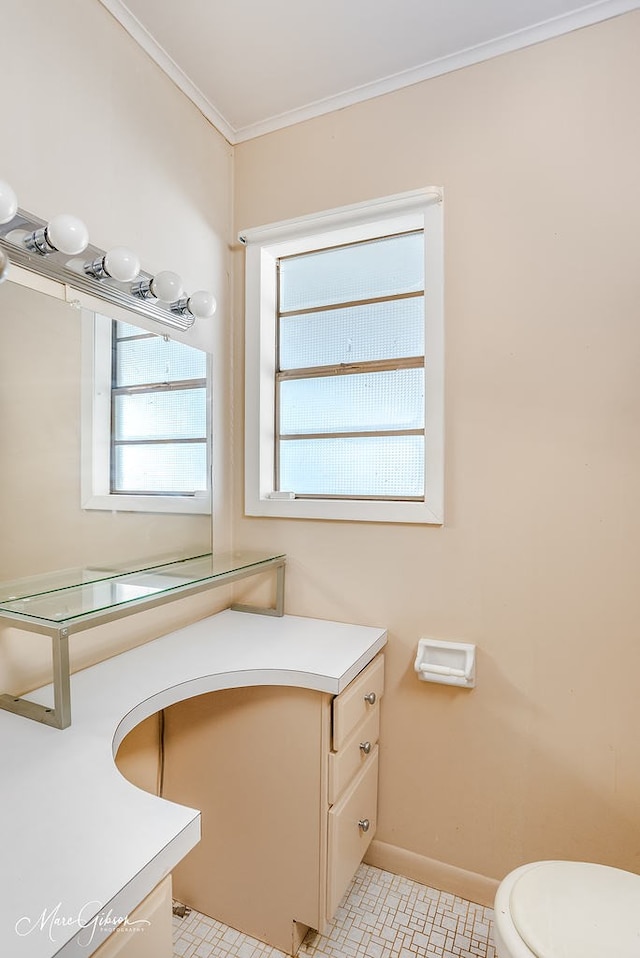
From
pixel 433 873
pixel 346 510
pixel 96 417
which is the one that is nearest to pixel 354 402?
pixel 346 510

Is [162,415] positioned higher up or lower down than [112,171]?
lower down

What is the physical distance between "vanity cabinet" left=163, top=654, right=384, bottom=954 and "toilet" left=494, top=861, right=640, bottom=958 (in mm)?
445

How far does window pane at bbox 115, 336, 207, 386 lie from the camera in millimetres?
1413

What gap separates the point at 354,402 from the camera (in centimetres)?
176

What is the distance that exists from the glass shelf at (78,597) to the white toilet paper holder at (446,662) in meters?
0.58

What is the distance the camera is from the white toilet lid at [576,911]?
89 centimetres

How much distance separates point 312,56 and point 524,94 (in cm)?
65

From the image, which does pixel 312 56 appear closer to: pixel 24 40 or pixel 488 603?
pixel 24 40

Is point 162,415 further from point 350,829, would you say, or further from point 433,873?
point 433,873

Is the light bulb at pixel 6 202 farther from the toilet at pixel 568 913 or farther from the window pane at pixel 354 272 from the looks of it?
the toilet at pixel 568 913

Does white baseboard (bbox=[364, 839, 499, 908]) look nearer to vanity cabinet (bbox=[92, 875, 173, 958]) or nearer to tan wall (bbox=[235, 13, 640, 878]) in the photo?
tan wall (bbox=[235, 13, 640, 878])

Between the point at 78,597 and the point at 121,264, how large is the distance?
2.52 ft

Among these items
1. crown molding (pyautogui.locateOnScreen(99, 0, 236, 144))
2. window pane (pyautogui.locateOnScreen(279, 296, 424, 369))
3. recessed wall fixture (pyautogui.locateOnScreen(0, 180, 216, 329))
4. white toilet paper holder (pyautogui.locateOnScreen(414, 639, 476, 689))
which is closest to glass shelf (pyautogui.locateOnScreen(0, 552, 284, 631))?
white toilet paper holder (pyautogui.locateOnScreen(414, 639, 476, 689))

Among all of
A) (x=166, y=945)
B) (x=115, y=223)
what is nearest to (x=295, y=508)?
(x=115, y=223)
